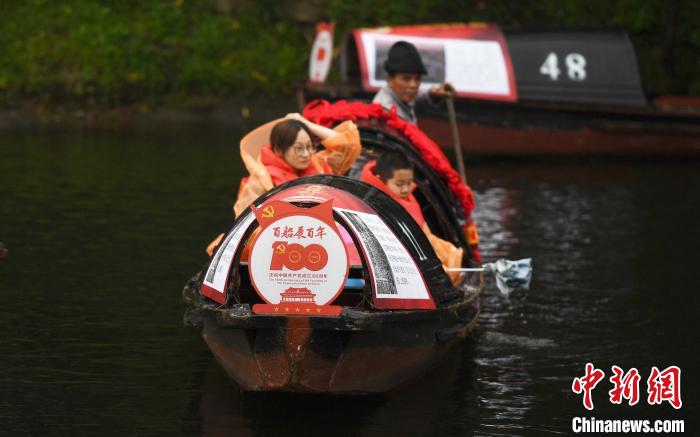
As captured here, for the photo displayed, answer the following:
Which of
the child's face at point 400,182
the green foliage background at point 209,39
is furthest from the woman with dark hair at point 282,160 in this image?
the green foliage background at point 209,39

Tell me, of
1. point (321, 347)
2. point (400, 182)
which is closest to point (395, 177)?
point (400, 182)

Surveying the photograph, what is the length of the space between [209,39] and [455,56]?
23.3 ft

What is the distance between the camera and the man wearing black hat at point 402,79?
11.9 m

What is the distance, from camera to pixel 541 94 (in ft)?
74.6

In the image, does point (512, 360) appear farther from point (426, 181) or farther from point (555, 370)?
point (426, 181)

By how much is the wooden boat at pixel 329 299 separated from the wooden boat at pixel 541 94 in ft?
43.4

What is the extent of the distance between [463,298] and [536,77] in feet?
44.9

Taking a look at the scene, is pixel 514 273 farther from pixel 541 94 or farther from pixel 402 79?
pixel 541 94

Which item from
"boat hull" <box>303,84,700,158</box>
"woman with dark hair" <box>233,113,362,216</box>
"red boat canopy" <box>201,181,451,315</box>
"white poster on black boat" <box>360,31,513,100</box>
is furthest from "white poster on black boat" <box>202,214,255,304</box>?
"boat hull" <box>303,84,700,158</box>

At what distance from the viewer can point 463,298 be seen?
934cm

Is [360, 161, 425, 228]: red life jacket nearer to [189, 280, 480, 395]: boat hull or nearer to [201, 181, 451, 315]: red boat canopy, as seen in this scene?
[201, 181, 451, 315]: red boat canopy

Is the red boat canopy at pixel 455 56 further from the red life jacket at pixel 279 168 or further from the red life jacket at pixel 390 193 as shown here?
the red life jacket at pixel 279 168

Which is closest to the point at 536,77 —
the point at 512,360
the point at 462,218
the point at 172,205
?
the point at 172,205

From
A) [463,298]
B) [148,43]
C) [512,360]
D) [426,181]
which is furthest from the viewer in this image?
[148,43]
